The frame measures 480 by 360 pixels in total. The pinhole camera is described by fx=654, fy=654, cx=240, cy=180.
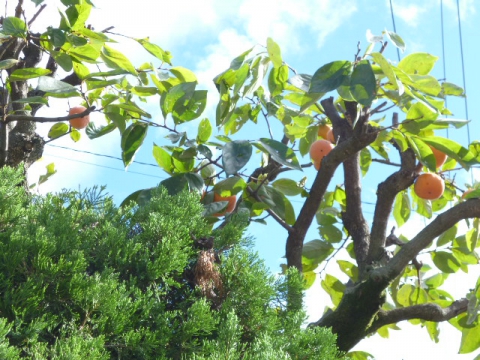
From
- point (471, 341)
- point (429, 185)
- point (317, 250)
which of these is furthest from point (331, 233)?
point (471, 341)

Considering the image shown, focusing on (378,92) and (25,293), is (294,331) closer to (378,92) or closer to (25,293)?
(25,293)

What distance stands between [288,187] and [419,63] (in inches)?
23.7

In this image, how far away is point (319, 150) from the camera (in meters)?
2.32

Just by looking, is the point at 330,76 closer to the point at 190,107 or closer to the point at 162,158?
the point at 190,107

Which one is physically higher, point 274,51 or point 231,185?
point 274,51

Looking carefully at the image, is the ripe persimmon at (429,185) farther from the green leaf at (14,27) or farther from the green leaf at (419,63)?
the green leaf at (14,27)

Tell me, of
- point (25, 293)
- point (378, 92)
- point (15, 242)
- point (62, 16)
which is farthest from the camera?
point (378, 92)

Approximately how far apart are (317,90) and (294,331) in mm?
602

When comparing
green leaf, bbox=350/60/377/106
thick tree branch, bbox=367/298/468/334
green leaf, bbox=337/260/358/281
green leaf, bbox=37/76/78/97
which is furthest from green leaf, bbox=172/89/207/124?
green leaf, bbox=337/260/358/281

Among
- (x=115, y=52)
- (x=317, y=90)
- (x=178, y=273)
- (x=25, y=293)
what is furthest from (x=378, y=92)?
(x=25, y=293)

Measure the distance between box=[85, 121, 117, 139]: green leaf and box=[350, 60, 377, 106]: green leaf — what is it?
892mm

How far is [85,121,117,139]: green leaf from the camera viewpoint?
217cm

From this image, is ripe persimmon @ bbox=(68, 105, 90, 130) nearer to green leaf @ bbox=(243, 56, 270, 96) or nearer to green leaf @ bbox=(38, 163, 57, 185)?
green leaf @ bbox=(38, 163, 57, 185)

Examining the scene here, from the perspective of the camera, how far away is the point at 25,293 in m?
1.16
